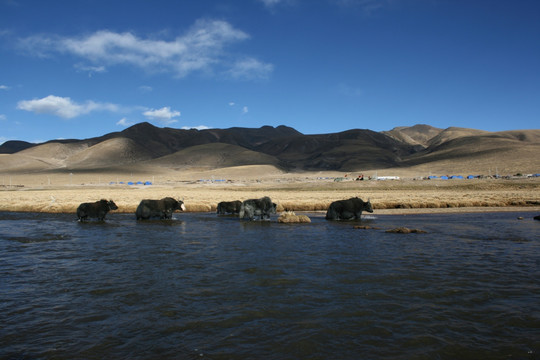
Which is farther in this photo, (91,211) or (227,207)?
(227,207)

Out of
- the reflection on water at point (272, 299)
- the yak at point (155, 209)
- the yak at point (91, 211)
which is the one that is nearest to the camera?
the reflection on water at point (272, 299)

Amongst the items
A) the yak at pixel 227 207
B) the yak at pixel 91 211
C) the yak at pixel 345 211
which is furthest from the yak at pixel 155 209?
the yak at pixel 345 211

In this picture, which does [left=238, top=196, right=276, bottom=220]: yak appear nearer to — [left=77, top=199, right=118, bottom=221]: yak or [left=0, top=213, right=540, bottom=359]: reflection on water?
[left=77, top=199, right=118, bottom=221]: yak

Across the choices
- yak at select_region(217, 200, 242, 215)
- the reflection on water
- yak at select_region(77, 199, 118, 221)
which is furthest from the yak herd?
the reflection on water

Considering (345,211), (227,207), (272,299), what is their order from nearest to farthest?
(272,299)
(345,211)
(227,207)

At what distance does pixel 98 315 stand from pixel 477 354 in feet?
23.4

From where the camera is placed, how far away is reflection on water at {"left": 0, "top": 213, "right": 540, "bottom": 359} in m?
6.58

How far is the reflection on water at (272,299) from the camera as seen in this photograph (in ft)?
21.6

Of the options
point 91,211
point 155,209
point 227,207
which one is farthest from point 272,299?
point 227,207

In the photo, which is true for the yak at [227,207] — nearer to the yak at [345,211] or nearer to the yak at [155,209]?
the yak at [155,209]

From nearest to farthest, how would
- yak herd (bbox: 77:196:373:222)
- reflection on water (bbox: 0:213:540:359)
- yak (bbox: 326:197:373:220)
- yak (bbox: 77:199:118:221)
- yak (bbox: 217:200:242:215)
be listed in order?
1. reflection on water (bbox: 0:213:540:359)
2. yak (bbox: 77:199:118:221)
3. yak herd (bbox: 77:196:373:222)
4. yak (bbox: 326:197:373:220)
5. yak (bbox: 217:200:242:215)

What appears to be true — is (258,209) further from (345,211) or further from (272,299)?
(272,299)

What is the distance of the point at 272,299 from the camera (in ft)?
29.3

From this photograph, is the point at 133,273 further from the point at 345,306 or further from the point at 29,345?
the point at 345,306
